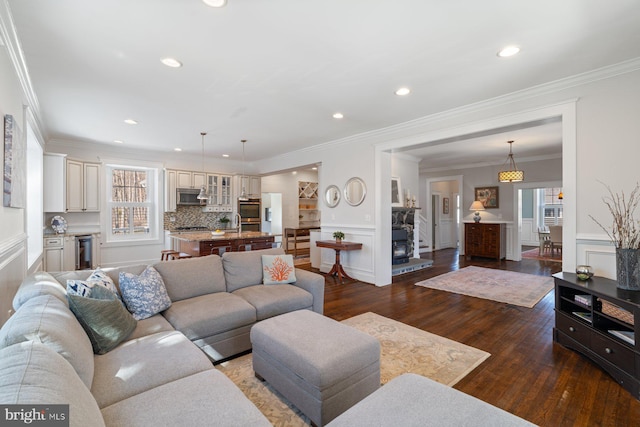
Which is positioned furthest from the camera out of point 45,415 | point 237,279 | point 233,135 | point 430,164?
point 430,164

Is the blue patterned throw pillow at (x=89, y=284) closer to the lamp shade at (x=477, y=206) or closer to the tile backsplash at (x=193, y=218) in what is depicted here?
the tile backsplash at (x=193, y=218)

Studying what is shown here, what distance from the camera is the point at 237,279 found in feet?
10.6

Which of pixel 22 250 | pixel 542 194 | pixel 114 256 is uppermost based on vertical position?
pixel 542 194

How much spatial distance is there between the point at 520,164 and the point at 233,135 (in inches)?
278

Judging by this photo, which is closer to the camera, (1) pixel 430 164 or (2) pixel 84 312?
(2) pixel 84 312

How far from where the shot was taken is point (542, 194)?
34.6 ft

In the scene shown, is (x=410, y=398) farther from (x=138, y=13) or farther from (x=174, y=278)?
(x=138, y=13)

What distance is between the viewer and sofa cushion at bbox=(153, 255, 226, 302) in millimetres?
2816

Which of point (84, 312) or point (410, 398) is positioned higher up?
point (84, 312)

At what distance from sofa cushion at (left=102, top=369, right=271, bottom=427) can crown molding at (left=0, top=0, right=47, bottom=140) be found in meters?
2.53

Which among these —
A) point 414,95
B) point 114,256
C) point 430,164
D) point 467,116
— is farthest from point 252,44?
point 430,164

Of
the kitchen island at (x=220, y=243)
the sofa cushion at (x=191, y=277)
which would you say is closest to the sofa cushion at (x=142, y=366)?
the sofa cushion at (x=191, y=277)

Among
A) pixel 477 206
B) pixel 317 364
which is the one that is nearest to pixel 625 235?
pixel 317 364

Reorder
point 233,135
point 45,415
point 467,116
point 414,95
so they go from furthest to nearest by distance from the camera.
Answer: point 233,135, point 467,116, point 414,95, point 45,415
